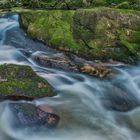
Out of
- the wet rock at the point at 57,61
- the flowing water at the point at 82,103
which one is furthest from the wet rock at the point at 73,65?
the flowing water at the point at 82,103

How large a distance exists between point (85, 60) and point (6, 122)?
4218 mm

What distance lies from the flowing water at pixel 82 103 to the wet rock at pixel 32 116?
0.46 feet

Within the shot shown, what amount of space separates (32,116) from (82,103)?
1.83 metres

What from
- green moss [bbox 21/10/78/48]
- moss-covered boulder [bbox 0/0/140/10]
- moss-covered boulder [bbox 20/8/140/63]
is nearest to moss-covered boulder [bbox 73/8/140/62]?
moss-covered boulder [bbox 20/8/140/63]

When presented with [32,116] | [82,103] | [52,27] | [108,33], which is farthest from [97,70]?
[32,116]

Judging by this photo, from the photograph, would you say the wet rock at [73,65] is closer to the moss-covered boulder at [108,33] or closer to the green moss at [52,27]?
the moss-covered boulder at [108,33]

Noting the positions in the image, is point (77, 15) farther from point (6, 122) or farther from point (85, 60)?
point (6, 122)

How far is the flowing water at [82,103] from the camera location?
28.2 ft

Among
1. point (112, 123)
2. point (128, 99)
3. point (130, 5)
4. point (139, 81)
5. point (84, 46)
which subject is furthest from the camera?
point (130, 5)

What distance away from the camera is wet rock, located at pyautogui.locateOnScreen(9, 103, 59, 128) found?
8.57 metres

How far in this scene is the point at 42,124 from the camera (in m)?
8.55

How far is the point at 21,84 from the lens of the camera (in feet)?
31.1

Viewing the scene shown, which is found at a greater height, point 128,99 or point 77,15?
point 77,15

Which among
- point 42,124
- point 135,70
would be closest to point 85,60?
point 135,70
